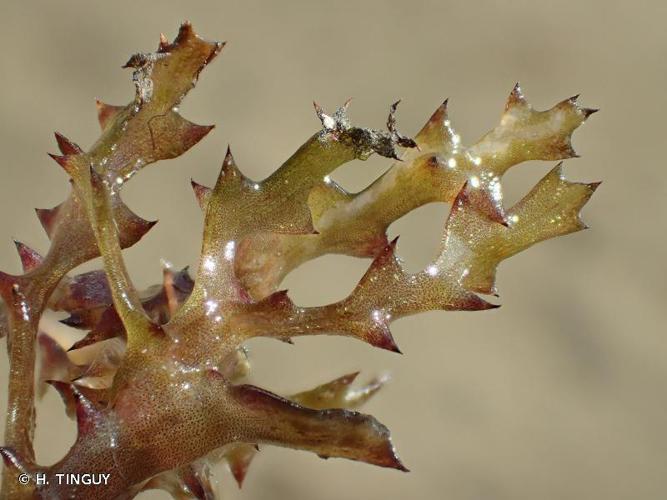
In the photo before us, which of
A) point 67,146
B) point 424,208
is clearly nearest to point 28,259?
point 67,146

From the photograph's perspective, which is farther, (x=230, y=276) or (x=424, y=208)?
(x=424, y=208)

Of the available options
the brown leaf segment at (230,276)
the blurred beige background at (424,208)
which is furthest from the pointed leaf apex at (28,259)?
the blurred beige background at (424,208)

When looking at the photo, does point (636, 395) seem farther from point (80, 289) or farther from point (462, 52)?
point (80, 289)

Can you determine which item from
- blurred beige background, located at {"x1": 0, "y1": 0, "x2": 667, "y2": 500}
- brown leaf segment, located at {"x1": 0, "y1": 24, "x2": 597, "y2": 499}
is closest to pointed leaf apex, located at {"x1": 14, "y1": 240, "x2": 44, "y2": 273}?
brown leaf segment, located at {"x1": 0, "y1": 24, "x2": 597, "y2": 499}

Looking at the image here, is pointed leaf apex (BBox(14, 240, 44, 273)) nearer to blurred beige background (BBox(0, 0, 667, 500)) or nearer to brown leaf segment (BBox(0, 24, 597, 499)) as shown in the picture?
brown leaf segment (BBox(0, 24, 597, 499))

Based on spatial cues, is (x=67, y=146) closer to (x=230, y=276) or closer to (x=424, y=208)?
(x=230, y=276)
